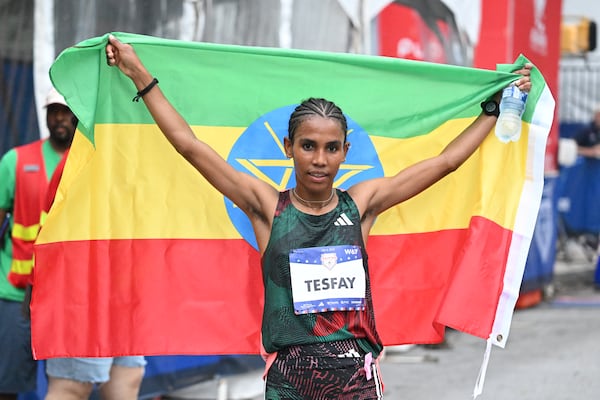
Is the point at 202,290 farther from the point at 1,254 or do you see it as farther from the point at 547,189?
the point at 547,189

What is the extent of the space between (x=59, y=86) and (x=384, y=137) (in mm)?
1436

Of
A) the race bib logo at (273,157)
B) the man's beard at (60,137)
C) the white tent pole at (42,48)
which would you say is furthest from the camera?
the white tent pole at (42,48)

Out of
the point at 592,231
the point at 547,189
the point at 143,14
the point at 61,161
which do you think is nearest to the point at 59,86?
the point at 61,161

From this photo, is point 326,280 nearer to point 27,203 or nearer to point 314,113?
point 314,113

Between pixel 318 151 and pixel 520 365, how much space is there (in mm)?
5241

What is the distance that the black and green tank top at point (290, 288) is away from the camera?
3885mm

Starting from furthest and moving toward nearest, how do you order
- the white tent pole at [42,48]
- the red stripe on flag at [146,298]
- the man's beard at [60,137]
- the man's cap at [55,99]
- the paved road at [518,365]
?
the paved road at [518,365], the white tent pole at [42,48], the man's beard at [60,137], the man's cap at [55,99], the red stripe on flag at [146,298]

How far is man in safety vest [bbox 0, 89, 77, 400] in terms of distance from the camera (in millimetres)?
5512

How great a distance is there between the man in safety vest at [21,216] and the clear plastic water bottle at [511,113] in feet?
6.96

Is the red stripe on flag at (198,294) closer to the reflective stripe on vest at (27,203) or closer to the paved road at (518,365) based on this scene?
the reflective stripe on vest at (27,203)

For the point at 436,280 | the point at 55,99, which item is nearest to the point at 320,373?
the point at 436,280

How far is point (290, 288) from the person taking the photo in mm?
3898

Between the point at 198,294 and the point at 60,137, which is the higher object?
the point at 60,137

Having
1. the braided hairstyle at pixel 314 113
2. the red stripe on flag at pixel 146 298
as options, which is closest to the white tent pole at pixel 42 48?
the red stripe on flag at pixel 146 298
